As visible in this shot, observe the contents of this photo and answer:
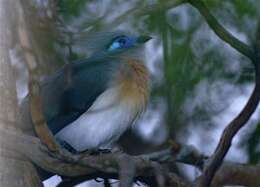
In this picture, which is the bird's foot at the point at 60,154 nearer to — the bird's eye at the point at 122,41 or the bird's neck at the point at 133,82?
the bird's neck at the point at 133,82

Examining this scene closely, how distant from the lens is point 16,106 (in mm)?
1997

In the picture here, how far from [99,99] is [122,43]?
29 cm

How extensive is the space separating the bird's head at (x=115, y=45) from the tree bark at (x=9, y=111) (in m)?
0.77

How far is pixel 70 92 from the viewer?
2.76 m

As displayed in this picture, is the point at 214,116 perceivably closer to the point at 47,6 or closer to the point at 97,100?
the point at 97,100

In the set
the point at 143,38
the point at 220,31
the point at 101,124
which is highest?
the point at 220,31

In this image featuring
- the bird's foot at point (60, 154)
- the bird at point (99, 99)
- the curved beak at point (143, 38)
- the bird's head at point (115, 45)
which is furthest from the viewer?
the bird's head at point (115, 45)

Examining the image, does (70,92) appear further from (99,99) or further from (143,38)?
(143,38)

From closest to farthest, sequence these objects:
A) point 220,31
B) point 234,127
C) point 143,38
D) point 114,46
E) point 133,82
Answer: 1. point 234,127
2. point 220,31
3. point 143,38
4. point 133,82
5. point 114,46

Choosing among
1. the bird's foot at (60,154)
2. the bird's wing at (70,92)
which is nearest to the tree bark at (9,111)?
the bird's foot at (60,154)

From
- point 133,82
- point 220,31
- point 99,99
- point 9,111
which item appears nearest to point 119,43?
point 133,82

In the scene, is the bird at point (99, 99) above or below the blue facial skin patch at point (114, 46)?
below

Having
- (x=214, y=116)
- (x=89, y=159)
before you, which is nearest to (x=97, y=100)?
(x=214, y=116)

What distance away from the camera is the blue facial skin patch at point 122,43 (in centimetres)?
294
